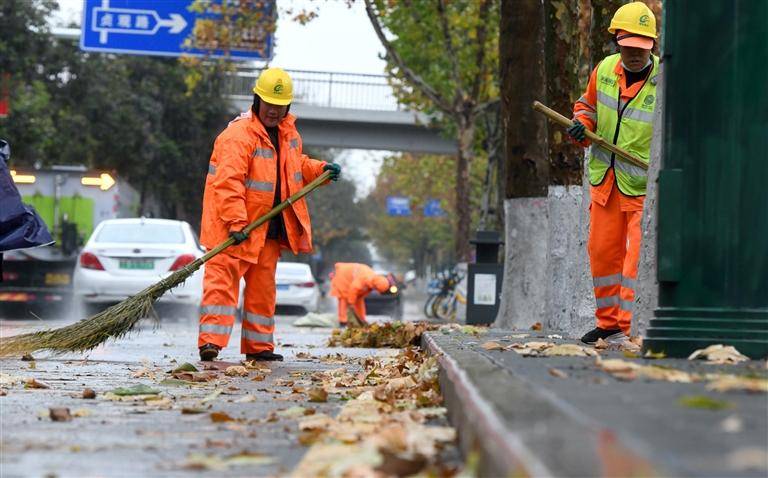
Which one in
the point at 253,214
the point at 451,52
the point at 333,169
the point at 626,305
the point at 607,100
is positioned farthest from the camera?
the point at 451,52

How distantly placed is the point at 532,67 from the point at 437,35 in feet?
56.1

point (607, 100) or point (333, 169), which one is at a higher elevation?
point (607, 100)

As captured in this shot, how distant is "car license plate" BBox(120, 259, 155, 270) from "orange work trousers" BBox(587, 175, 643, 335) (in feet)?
40.2

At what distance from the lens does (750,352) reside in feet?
21.5

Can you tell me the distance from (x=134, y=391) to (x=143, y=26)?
1967 cm

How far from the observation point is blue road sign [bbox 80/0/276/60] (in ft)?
86.1

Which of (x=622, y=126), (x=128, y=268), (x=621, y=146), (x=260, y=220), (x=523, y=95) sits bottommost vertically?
(x=128, y=268)

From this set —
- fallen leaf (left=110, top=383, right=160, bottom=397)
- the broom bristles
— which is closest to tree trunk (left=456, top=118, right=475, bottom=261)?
the broom bristles

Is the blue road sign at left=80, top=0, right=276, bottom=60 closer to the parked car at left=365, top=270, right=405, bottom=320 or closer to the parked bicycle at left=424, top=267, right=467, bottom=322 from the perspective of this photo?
the parked bicycle at left=424, top=267, right=467, bottom=322

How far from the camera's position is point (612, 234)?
9062 mm

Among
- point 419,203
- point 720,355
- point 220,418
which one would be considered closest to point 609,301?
point 720,355

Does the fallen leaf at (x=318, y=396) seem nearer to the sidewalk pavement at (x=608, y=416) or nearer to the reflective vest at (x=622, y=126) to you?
the sidewalk pavement at (x=608, y=416)

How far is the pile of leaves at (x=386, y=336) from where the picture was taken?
42.7 ft

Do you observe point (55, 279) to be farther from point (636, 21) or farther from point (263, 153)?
point (636, 21)
